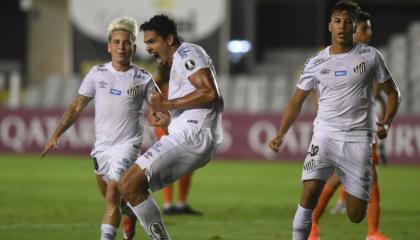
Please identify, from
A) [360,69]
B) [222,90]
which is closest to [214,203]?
Answer: [360,69]

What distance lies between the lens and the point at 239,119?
72.9 feet

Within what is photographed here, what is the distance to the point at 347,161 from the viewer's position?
8.47 meters

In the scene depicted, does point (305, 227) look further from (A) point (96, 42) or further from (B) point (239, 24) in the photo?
(B) point (239, 24)

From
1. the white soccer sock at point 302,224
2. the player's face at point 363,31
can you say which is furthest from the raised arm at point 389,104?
the player's face at point 363,31

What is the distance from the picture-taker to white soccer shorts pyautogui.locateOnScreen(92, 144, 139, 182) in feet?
29.1

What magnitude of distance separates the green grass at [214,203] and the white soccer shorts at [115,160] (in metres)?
1.43

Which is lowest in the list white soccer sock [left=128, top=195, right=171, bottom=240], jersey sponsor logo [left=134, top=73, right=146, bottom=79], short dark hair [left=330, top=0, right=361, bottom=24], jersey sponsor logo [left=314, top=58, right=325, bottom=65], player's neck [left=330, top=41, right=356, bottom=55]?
white soccer sock [left=128, top=195, right=171, bottom=240]

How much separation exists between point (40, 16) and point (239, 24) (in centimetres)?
698

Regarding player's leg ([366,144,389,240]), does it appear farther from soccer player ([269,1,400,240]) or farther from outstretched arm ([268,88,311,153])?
outstretched arm ([268,88,311,153])

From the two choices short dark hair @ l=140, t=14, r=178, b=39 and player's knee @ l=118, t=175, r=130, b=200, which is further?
short dark hair @ l=140, t=14, r=178, b=39

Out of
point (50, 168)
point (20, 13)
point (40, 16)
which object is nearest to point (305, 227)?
point (50, 168)

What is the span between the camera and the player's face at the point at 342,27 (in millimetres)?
8445

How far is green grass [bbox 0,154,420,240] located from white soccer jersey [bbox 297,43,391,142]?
7.15 ft

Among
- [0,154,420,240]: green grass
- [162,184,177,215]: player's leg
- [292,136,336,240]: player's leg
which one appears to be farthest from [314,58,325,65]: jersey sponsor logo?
[162,184,177,215]: player's leg
